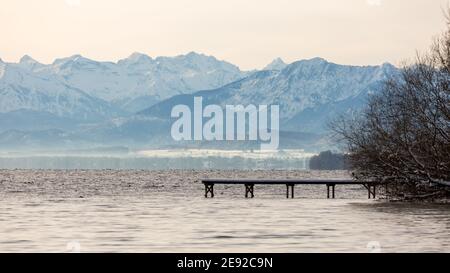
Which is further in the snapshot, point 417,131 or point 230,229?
point 417,131

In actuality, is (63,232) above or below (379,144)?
below

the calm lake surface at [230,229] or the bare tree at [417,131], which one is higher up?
the bare tree at [417,131]

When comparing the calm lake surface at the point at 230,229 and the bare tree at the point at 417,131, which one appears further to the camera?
the bare tree at the point at 417,131

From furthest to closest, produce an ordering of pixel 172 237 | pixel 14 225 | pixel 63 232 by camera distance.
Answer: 1. pixel 14 225
2. pixel 63 232
3. pixel 172 237

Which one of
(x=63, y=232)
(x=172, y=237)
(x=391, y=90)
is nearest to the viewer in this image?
(x=172, y=237)

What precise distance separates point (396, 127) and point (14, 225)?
24.6 m

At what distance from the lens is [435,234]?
42125mm

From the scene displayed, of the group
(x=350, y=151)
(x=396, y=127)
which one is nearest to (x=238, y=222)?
(x=396, y=127)

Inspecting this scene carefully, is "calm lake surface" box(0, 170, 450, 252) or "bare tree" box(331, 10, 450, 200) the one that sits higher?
"bare tree" box(331, 10, 450, 200)

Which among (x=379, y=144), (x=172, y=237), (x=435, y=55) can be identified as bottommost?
(x=172, y=237)

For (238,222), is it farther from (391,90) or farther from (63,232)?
(391,90)

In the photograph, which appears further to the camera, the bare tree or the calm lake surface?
the bare tree
